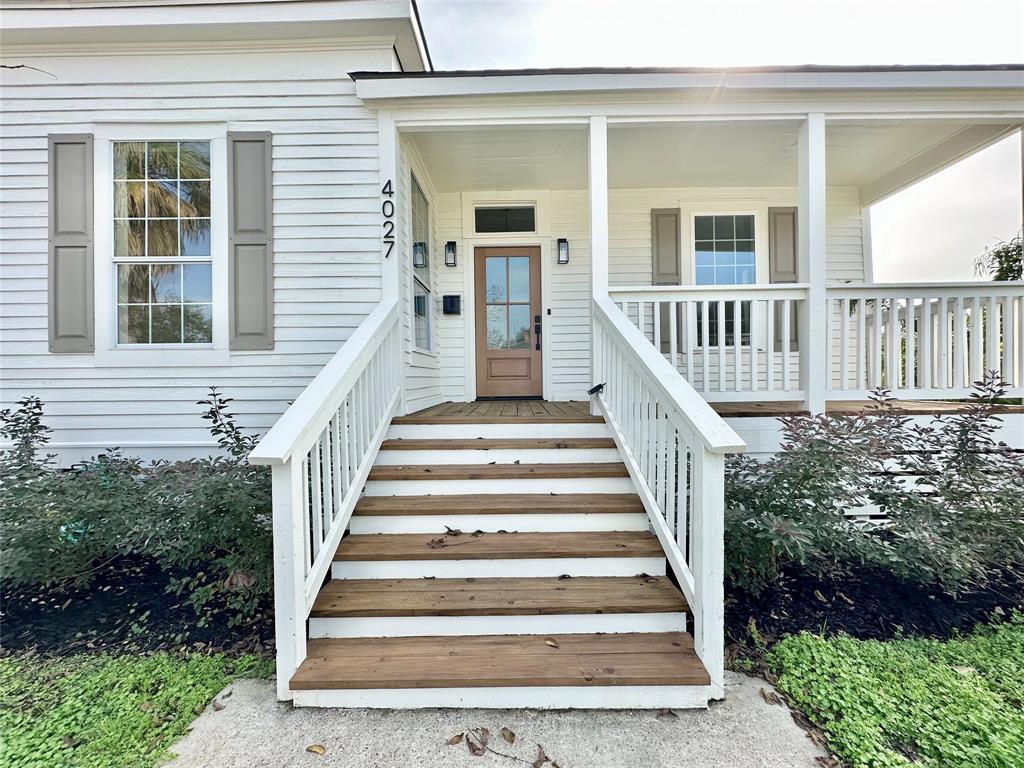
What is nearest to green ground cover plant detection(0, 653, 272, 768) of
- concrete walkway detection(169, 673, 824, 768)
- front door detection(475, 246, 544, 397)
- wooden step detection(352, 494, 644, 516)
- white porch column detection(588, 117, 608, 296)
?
concrete walkway detection(169, 673, 824, 768)

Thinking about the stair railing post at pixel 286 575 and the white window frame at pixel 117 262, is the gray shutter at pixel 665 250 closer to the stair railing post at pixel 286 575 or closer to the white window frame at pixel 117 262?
the white window frame at pixel 117 262

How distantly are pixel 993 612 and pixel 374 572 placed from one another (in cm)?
322

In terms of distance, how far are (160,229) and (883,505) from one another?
5329 mm

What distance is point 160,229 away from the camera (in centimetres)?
381

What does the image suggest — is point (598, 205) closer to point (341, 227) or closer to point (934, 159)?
point (341, 227)

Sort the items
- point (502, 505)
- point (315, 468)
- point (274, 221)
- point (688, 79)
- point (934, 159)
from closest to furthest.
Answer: point (315, 468)
point (502, 505)
point (688, 79)
point (274, 221)
point (934, 159)

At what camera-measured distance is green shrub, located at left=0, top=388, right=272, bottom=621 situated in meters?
2.59

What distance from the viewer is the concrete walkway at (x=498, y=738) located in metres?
1.63

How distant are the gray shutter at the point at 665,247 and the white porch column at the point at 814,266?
1828 millimetres

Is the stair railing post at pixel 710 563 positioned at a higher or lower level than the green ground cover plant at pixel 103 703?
higher

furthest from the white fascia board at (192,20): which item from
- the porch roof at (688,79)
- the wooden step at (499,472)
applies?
the wooden step at (499,472)

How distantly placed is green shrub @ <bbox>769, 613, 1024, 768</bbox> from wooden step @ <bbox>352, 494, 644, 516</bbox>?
984mm

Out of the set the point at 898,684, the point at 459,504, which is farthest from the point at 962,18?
the point at 459,504

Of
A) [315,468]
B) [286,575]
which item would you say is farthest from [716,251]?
[286,575]
